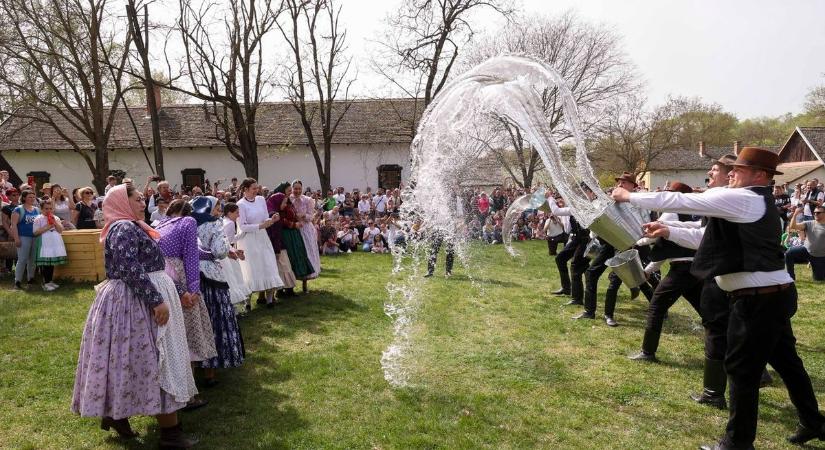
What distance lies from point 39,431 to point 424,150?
4663 mm

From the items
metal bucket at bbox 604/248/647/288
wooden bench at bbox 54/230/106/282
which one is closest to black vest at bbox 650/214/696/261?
metal bucket at bbox 604/248/647/288

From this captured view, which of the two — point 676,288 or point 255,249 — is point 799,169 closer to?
point 676,288

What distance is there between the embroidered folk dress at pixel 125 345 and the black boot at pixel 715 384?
→ 4545 millimetres

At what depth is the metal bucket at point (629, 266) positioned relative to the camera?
6.02 metres

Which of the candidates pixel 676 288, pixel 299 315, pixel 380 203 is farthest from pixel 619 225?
pixel 380 203

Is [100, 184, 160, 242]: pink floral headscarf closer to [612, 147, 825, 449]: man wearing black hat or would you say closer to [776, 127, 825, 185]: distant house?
[612, 147, 825, 449]: man wearing black hat

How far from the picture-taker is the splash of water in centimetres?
518

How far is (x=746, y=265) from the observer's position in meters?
4.06

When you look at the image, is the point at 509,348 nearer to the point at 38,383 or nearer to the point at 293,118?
the point at 38,383

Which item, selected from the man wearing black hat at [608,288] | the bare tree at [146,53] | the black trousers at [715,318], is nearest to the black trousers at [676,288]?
the black trousers at [715,318]

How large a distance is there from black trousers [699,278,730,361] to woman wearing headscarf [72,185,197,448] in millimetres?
4491

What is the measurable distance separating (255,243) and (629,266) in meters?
5.67

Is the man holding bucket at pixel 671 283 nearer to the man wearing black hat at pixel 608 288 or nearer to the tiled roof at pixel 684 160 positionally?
the man wearing black hat at pixel 608 288

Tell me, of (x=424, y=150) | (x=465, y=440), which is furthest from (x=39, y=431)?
(x=424, y=150)
